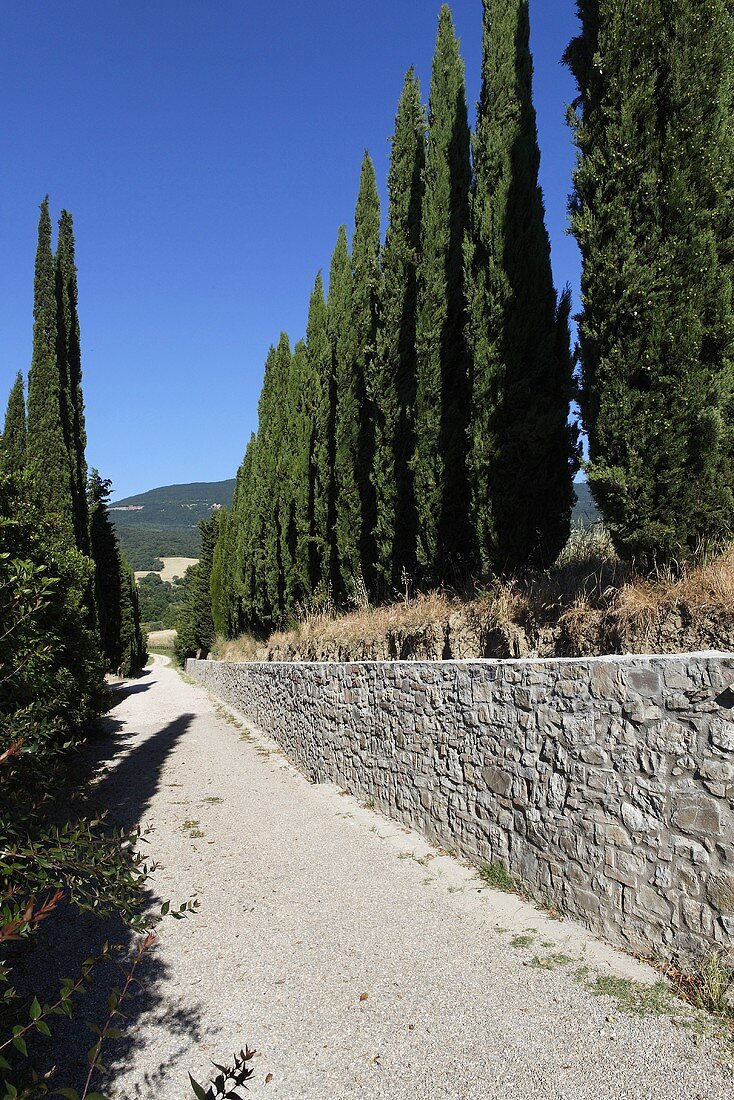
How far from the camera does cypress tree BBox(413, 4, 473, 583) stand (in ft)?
26.2

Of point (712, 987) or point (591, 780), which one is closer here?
point (712, 987)

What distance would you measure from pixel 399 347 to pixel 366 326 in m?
2.05

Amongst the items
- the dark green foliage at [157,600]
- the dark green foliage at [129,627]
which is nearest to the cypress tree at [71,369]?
the dark green foliage at [129,627]

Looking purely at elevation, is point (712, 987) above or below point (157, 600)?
below

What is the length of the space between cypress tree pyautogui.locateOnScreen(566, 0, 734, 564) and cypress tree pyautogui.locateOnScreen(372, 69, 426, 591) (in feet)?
14.7

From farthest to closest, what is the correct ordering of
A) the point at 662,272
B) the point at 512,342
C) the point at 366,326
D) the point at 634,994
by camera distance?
1. the point at 366,326
2. the point at 512,342
3. the point at 662,272
4. the point at 634,994

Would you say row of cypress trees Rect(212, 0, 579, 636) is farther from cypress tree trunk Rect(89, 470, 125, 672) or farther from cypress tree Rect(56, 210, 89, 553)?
cypress tree trunk Rect(89, 470, 125, 672)

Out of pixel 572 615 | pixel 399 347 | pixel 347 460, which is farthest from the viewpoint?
pixel 347 460

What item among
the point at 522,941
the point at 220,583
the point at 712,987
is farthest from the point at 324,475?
the point at 220,583

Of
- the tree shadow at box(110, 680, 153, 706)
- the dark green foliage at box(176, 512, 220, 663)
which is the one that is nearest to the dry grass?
the tree shadow at box(110, 680, 153, 706)

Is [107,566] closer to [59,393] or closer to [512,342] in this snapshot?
[59,393]

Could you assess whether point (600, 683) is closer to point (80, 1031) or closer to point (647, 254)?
point (647, 254)

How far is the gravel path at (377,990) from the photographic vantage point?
2.82m

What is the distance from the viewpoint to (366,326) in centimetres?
1097
